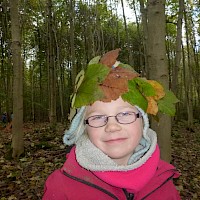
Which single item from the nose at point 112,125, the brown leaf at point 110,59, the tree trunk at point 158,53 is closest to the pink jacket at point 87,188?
the nose at point 112,125

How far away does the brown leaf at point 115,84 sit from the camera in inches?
60.2

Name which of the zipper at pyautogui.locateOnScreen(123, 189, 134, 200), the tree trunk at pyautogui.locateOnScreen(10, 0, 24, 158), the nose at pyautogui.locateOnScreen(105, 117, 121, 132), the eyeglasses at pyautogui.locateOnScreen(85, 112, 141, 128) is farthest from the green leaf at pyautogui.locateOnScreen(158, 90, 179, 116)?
the tree trunk at pyautogui.locateOnScreen(10, 0, 24, 158)

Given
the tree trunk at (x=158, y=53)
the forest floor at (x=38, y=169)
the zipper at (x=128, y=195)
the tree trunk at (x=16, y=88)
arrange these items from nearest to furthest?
the zipper at (x=128, y=195) < the tree trunk at (x=158, y=53) < the forest floor at (x=38, y=169) < the tree trunk at (x=16, y=88)

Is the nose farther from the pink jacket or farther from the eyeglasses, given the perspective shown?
the pink jacket

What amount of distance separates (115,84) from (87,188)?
62 centimetres

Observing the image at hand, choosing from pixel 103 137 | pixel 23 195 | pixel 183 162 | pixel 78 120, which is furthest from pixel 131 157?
pixel 183 162

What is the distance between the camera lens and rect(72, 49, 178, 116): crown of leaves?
153 cm

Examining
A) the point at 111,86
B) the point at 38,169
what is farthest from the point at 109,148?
the point at 38,169

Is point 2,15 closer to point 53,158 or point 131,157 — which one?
point 53,158

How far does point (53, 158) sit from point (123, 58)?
52.8 ft

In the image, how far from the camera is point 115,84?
155 centimetres

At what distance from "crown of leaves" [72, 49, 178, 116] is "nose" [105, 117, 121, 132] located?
0.12 meters

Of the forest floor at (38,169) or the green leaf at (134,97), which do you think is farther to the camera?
the forest floor at (38,169)

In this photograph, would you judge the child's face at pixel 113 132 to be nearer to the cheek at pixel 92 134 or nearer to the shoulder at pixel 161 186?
the cheek at pixel 92 134
